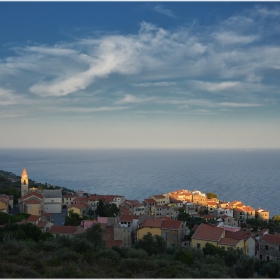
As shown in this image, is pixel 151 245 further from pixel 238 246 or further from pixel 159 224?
pixel 238 246

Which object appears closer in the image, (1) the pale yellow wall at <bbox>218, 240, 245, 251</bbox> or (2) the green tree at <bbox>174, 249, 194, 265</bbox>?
(2) the green tree at <bbox>174, 249, 194, 265</bbox>

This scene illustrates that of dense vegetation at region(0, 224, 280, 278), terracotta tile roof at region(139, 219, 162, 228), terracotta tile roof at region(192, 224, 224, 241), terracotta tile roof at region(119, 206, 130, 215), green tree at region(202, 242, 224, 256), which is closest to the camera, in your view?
dense vegetation at region(0, 224, 280, 278)

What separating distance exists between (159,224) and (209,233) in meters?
2.82

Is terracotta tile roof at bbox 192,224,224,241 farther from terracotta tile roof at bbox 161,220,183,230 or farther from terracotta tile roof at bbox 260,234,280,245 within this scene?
terracotta tile roof at bbox 260,234,280,245

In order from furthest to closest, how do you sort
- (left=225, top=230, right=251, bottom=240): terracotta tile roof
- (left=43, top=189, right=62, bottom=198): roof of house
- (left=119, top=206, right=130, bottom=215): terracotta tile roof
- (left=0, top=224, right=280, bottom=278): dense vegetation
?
(left=43, top=189, right=62, bottom=198): roof of house
(left=119, top=206, right=130, bottom=215): terracotta tile roof
(left=225, top=230, right=251, bottom=240): terracotta tile roof
(left=0, top=224, right=280, bottom=278): dense vegetation

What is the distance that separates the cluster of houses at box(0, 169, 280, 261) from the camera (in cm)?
1475

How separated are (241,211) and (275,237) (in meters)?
11.8

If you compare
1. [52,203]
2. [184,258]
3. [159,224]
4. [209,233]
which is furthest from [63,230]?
[52,203]

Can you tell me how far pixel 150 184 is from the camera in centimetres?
5481

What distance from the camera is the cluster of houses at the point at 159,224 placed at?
14.8 m

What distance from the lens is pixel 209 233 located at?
48.3ft

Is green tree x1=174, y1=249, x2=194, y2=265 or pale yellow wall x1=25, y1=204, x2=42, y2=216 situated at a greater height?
green tree x1=174, y1=249, x2=194, y2=265

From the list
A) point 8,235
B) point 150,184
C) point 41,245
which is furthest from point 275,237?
point 150,184

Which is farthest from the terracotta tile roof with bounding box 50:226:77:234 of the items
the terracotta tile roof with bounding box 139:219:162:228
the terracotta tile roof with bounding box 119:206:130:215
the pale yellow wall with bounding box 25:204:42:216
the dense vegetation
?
the pale yellow wall with bounding box 25:204:42:216
